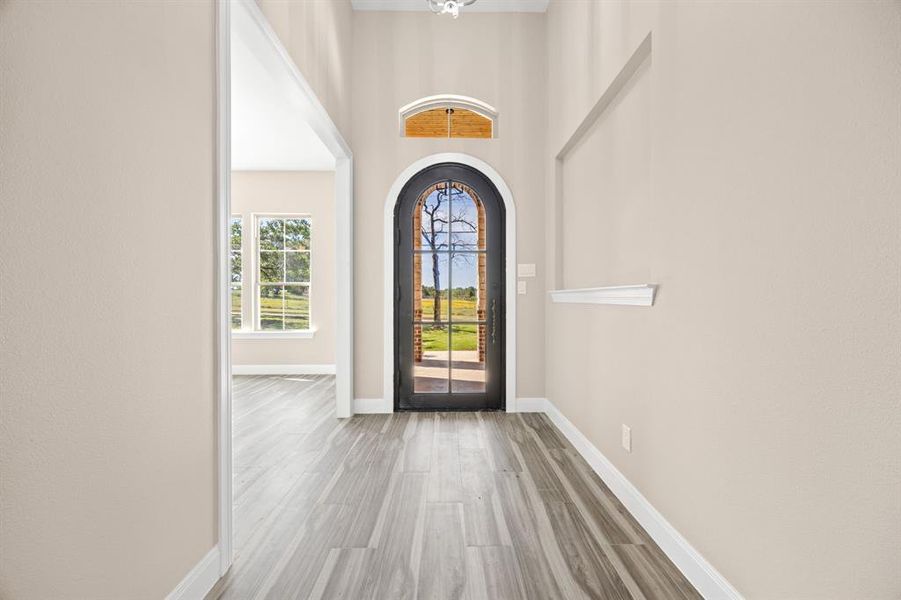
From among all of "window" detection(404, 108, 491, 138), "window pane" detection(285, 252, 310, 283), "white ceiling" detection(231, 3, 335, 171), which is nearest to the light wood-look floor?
"white ceiling" detection(231, 3, 335, 171)

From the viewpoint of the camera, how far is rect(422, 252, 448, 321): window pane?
4.46 metres

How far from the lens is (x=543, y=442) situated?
3484 mm

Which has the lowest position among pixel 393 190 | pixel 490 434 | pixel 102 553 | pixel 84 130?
pixel 490 434

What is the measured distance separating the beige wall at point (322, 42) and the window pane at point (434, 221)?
0.86m

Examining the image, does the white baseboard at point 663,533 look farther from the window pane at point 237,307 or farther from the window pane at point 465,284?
the window pane at point 237,307

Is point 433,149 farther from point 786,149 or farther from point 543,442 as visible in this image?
point 786,149

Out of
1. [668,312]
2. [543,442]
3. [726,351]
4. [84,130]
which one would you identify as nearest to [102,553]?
[84,130]

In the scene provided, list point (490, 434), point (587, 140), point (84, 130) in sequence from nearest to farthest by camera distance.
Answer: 1. point (84, 130)
2. point (587, 140)
3. point (490, 434)

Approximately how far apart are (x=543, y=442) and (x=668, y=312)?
69.1 inches

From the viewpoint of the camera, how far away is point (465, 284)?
447 centimetres

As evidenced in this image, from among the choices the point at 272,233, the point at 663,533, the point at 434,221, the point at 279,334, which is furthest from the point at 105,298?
the point at 272,233

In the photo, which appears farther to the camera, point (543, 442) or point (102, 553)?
point (543, 442)

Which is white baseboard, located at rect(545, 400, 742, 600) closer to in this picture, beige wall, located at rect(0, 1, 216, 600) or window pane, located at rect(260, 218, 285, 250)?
beige wall, located at rect(0, 1, 216, 600)

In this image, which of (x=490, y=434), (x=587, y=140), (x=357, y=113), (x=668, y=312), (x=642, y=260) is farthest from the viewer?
(x=357, y=113)
